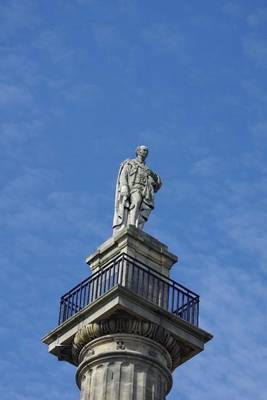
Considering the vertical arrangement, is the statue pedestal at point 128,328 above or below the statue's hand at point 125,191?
below

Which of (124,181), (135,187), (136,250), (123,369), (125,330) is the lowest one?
(123,369)

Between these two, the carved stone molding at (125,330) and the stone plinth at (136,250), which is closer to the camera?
the carved stone molding at (125,330)

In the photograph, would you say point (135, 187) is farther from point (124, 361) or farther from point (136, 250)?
point (124, 361)

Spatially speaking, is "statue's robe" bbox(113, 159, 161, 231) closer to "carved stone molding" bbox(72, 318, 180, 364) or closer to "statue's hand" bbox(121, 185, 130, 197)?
"statue's hand" bbox(121, 185, 130, 197)

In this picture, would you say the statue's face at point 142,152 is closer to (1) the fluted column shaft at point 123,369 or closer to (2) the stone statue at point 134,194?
(2) the stone statue at point 134,194

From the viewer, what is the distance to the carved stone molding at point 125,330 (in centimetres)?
3138

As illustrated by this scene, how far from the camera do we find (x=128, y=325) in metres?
31.4

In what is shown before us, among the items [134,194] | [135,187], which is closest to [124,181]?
[135,187]

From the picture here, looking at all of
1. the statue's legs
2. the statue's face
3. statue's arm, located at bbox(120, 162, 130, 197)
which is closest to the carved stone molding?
the statue's legs

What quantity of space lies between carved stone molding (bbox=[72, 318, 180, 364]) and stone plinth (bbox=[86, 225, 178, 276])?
2.12 metres

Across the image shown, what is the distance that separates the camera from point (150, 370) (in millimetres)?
31141

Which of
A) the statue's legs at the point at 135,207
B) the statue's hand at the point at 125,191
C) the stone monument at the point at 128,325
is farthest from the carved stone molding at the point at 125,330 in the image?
the statue's hand at the point at 125,191

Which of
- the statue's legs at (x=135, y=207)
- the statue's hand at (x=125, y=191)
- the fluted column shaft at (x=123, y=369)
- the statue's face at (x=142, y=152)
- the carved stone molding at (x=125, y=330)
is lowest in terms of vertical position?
the fluted column shaft at (x=123, y=369)

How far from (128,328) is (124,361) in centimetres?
88
